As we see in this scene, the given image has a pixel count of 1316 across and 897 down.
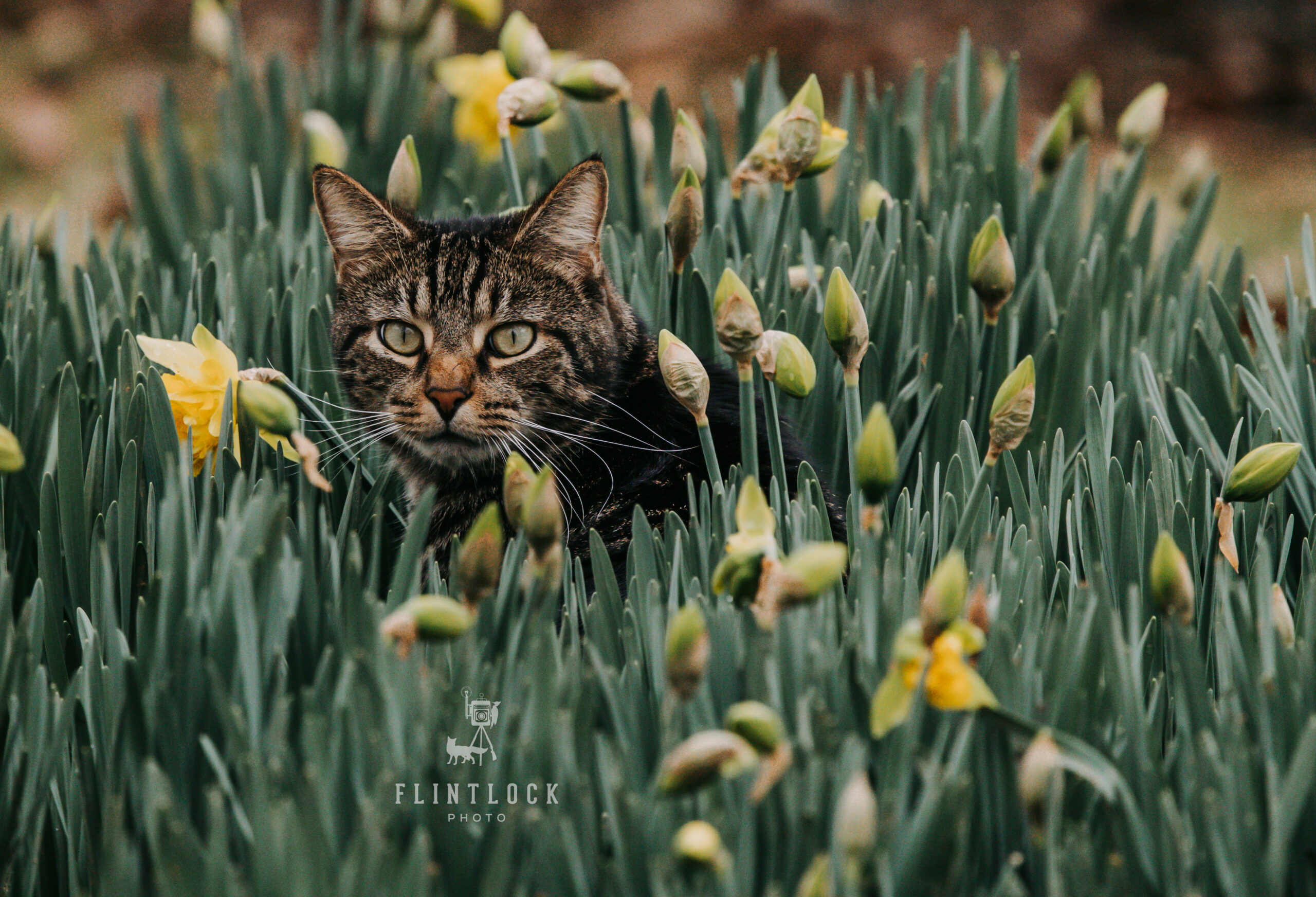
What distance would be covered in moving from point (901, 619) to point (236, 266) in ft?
4.02

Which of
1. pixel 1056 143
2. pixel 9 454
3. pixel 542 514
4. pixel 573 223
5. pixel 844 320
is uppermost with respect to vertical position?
pixel 1056 143

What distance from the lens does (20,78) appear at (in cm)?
463

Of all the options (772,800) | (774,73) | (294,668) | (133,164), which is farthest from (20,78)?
(772,800)

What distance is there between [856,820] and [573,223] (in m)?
1.03

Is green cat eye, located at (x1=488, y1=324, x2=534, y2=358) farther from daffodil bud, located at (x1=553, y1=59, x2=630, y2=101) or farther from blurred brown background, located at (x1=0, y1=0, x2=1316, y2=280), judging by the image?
blurred brown background, located at (x1=0, y1=0, x2=1316, y2=280)

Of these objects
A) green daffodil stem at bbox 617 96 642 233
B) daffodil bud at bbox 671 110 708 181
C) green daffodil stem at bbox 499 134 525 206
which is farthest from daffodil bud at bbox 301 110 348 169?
daffodil bud at bbox 671 110 708 181

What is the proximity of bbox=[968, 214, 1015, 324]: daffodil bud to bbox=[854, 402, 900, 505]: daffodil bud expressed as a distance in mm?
411

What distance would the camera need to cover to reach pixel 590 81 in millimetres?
1532

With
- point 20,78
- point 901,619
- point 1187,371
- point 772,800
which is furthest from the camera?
point 20,78

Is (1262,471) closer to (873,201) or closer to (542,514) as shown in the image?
(542,514)

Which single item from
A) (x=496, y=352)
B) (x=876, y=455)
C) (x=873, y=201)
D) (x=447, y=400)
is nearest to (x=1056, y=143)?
(x=873, y=201)

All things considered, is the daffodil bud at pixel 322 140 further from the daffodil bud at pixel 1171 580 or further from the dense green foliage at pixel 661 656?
the daffodil bud at pixel 1171 580

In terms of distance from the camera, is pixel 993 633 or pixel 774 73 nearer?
pixel 993 633

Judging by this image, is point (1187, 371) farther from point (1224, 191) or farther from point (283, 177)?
point (1224, 191)
